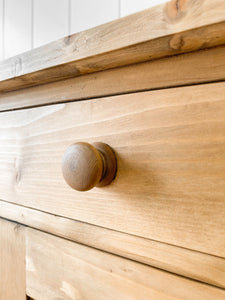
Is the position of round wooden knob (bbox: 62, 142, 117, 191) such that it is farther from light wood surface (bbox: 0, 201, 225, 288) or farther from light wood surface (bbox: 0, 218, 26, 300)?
light wood surface (bbox: 0, 218, 26, 300)

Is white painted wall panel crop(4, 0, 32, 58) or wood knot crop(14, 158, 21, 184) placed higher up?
white painted wall panel crop(4, 0, 32, 58)

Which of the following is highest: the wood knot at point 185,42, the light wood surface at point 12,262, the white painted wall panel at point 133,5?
the white painted wall panel at point 133,5

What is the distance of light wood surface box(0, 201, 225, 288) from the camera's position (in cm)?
24

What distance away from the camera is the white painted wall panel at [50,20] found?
87cm

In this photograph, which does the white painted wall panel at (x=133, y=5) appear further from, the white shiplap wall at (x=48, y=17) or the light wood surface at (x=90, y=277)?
the light wood surface at (x=90, y=277)

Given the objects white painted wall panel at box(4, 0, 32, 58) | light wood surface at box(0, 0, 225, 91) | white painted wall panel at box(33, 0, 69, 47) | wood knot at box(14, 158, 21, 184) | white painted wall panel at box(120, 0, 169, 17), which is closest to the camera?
light wood surface at box(0, 0, 225, 91)

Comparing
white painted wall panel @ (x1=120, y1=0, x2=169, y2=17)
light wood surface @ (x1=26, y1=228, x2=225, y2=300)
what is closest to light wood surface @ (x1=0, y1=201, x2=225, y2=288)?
light wood surface @ (x1=26, y1=228, x2=225, y2=300)

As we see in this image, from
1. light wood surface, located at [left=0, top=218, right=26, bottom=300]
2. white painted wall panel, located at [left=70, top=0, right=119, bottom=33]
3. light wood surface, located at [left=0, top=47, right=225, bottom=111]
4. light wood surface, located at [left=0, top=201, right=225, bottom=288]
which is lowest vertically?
light wood surface, located at [left=0, top=218, right=26, bottom=300]

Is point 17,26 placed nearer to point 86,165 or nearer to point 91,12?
point 91,12

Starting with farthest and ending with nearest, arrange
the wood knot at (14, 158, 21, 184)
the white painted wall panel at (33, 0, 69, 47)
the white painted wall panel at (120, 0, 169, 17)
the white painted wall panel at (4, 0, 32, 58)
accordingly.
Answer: the white painted wall panel at (4, 0, 32, 58)
the white painted wall panel at (33, 0, 69, 47)
the white painted wall panel at (120, 0, 169, 17)
the wood knot at (14, 158, 21, 184)

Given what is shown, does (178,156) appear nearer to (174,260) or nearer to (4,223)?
(174,260)

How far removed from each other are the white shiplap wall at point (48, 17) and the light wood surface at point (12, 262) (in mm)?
549

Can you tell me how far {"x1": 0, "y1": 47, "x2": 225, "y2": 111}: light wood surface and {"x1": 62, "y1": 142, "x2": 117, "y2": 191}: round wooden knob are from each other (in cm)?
7

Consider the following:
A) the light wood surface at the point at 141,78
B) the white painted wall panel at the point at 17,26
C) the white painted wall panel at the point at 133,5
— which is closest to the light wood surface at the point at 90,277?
the light wood surface at the point at 141,78
